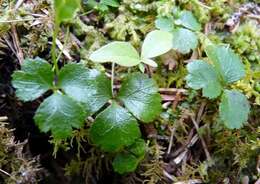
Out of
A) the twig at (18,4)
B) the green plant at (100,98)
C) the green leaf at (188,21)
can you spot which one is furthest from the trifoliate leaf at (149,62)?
the twig at (18,4)

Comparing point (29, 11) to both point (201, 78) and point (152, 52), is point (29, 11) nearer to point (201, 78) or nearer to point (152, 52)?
point (152, 52)

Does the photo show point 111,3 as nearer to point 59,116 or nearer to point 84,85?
point 84,85

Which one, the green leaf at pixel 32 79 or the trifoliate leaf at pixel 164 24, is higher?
the trifoliate leaf at pixel 164 24

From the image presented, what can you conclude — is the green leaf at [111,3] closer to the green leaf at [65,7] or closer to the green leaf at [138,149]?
the green leaf at [65,7]

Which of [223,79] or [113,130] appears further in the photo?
[223,79]

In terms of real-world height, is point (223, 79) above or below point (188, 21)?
below

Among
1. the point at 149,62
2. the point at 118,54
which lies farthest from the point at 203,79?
the point at 118,54

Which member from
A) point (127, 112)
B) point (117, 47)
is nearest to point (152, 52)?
point (117, 47)
